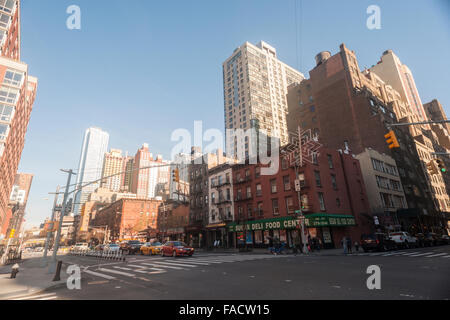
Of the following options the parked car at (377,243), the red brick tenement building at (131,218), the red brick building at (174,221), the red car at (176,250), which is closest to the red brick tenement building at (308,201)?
the parked car at (377,243)

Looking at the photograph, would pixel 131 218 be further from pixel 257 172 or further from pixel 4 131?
pixel 257 172

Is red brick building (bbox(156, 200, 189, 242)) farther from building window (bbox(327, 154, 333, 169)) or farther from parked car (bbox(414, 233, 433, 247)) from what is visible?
parked car (bbox(414, 233, 433, 247))

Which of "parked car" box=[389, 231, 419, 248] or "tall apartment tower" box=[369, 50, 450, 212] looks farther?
"tall apartment tower" box=[369, 50, 450, 212]

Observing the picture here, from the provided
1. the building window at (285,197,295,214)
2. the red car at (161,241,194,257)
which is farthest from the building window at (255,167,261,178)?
the red car at (161,241,194,257)

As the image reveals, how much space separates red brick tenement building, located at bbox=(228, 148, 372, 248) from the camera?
99.6 feet

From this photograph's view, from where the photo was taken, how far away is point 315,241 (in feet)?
94.5

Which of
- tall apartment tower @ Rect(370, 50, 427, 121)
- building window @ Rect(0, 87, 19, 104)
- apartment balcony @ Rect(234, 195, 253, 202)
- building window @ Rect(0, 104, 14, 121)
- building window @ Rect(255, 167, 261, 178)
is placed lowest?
apartment balcony @ Rect(234, 195, 253, 202)

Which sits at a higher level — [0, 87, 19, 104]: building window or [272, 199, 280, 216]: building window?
[0, 87, 19, 104]: building window

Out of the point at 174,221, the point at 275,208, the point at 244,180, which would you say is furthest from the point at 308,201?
the point at 174,221

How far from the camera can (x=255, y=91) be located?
3844 inches

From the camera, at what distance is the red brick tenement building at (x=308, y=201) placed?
30.4 metres

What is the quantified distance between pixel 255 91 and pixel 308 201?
75.1 metres
